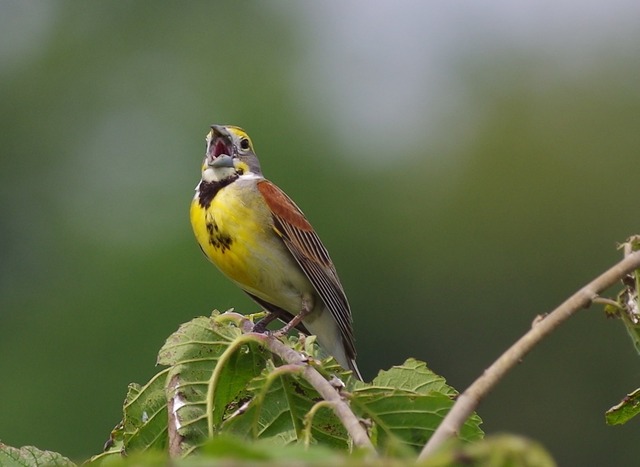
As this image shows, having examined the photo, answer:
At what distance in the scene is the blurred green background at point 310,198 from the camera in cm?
3066

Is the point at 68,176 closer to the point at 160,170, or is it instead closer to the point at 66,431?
the point at 160,170

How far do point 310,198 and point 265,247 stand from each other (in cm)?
3249

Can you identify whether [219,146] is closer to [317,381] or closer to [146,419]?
[146,419]

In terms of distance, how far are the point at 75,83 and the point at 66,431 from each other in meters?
29.3

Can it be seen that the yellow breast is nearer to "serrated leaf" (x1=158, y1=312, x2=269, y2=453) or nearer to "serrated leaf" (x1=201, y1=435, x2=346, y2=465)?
"serrated leaf" (x1=158, y1=312, x2=269, y2=453)

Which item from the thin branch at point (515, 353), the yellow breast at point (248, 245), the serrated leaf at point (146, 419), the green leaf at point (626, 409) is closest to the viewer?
the thin branch at point (515, 353)

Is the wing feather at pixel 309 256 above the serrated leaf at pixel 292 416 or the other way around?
the other way around

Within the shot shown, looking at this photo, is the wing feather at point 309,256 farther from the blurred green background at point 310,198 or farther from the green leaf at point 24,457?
the blurred green background at point 310,198

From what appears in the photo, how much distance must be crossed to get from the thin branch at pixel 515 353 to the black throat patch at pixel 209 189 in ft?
10.5

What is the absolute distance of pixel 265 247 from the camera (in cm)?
556

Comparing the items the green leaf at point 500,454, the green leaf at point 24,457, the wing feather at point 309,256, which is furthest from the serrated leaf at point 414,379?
the wing feather at point 309,256

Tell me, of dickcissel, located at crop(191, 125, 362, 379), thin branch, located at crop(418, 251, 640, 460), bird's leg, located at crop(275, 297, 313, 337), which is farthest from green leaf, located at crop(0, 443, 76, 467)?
bird's leg, located at crop(275, 297, 313, 337)

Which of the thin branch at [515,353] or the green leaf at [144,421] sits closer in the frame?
the thin branch at [515,353]

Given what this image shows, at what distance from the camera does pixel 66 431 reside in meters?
25.5
